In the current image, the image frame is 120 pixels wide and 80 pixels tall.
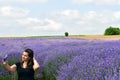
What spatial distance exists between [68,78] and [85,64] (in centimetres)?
50

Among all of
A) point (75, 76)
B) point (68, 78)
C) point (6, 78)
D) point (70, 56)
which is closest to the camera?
point (75, 76)

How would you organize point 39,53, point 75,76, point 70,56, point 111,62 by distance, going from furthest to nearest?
1. point 39,53
2. point 70,56
3. point 75,76
4. point 111,62

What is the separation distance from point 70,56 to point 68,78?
2.67 meters

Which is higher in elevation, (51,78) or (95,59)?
(95,59)

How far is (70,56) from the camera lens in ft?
31.1

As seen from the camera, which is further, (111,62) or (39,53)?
(39,53)

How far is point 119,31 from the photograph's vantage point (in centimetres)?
5366

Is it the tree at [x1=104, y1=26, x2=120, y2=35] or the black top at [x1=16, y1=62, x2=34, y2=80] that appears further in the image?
the tree at [x1=104, y1=26, x2=120, y2=35]

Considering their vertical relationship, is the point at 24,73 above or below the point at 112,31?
above

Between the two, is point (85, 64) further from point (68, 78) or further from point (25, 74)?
point (25, 74)

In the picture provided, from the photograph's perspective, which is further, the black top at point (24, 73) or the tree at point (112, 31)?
the tree at point (112, 31)

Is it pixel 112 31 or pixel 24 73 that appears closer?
pixel 24 73

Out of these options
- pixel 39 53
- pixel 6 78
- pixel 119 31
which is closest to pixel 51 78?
pixel 6 78

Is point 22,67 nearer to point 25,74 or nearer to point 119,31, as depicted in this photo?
point 25,74
